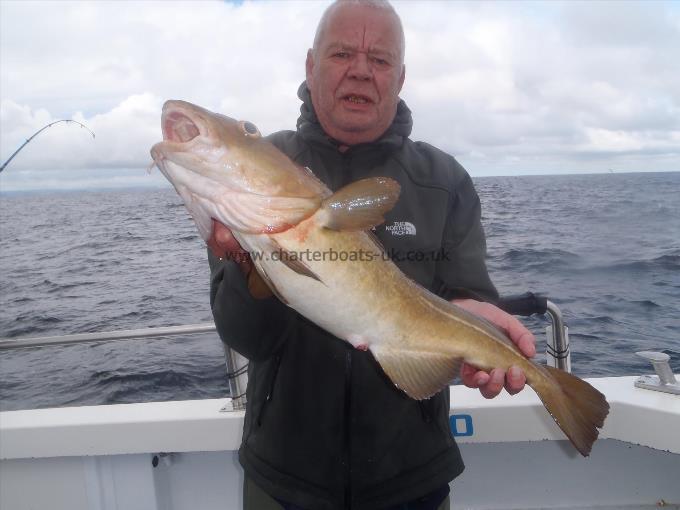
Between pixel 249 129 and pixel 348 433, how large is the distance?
5.00 ft

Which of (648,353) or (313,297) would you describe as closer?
(313,297)

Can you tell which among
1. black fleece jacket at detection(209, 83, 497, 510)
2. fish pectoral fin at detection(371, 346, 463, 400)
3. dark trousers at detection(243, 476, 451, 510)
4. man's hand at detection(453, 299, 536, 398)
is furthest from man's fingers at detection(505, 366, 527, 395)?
dark trousers at detection(243, 476, 451, 510)

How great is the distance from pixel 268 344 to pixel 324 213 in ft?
2.53

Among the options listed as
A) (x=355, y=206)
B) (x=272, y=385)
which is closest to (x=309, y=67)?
(x=355, y=206)

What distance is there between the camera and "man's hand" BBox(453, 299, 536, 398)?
250 centimetres

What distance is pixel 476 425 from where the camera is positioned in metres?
3.63

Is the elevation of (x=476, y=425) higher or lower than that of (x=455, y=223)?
lower

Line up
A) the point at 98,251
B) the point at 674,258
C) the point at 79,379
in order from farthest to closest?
the point at 98,251
the point at 674,258
the point at 79,379

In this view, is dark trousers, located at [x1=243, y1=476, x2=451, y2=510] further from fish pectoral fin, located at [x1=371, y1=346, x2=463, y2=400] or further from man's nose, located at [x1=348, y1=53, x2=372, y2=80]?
man's nose, located at [x1=348, y1=53, x2=372, y2=80]

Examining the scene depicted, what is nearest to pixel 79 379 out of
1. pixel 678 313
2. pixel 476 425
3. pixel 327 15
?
pixel 476 425

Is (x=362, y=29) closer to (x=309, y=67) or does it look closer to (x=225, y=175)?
(x=309, y=67)

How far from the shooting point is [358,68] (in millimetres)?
2809

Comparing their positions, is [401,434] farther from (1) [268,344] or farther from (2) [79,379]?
(2) [79,379]

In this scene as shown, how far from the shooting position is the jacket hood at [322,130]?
2943 millimetres
